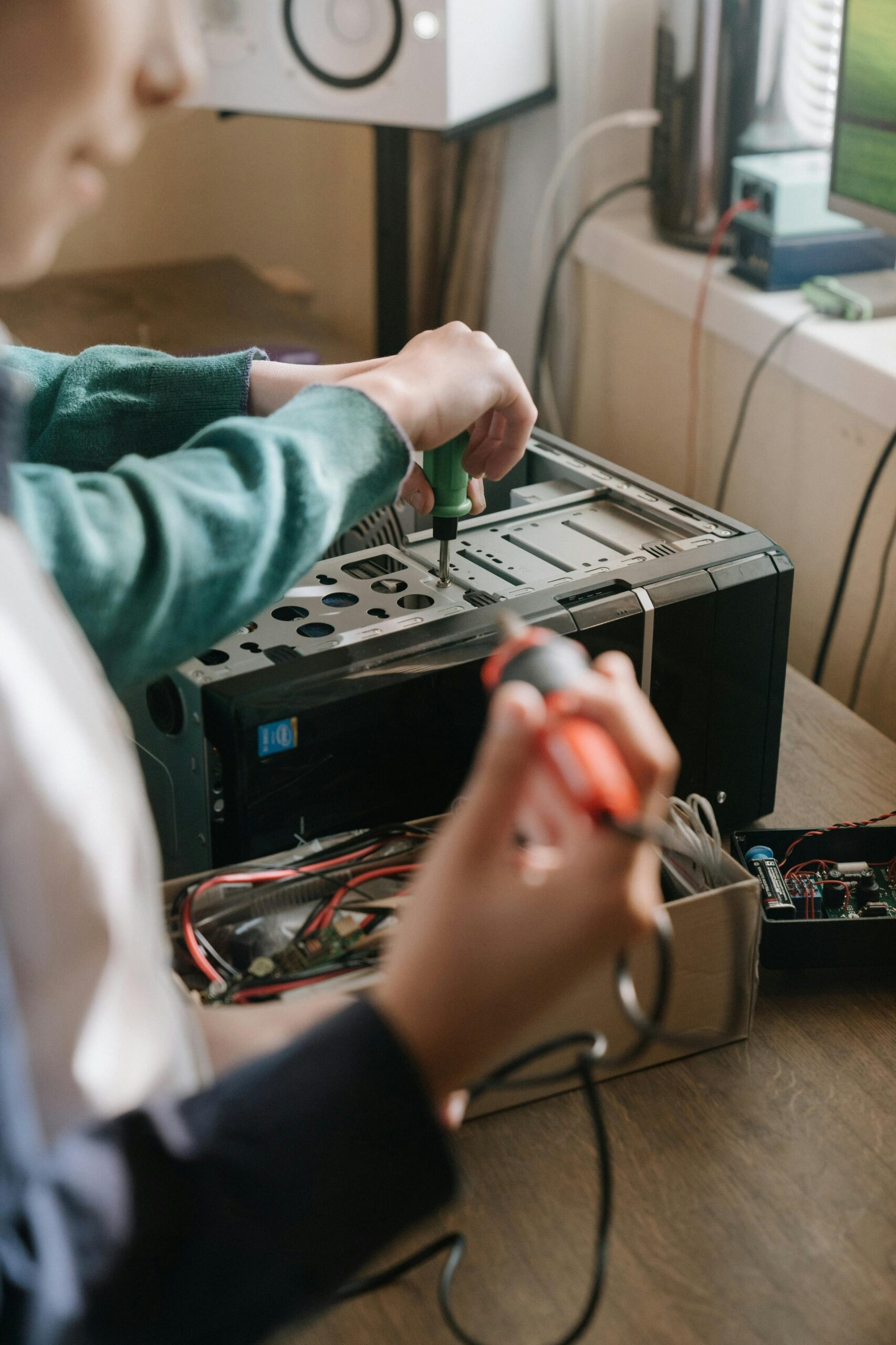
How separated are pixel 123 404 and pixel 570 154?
1.09 m

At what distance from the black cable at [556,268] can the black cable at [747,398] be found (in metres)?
0.35

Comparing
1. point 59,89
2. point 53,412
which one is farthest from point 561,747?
point 53,412

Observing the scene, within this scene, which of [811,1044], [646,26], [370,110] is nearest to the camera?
[811,1044]

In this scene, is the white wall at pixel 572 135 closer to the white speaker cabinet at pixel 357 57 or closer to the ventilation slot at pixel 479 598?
the white speaker cabinet at pixel 357 57

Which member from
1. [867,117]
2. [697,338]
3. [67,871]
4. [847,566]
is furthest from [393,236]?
[67,871]

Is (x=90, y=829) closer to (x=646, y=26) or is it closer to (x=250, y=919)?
(x=250, y=919)

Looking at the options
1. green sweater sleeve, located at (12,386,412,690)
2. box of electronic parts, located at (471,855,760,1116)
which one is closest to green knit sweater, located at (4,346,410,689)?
green sweater sleeve, located at (12,386,412,690)

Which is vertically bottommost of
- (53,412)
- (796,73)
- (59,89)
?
(53,412)

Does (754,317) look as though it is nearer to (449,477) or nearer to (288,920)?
(449,477)

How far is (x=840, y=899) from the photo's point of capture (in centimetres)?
81

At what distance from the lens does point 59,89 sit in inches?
15.1

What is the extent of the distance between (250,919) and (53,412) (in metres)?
0.33

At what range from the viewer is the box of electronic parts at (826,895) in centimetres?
77

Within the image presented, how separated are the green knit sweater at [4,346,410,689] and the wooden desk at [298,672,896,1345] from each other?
0.31m
